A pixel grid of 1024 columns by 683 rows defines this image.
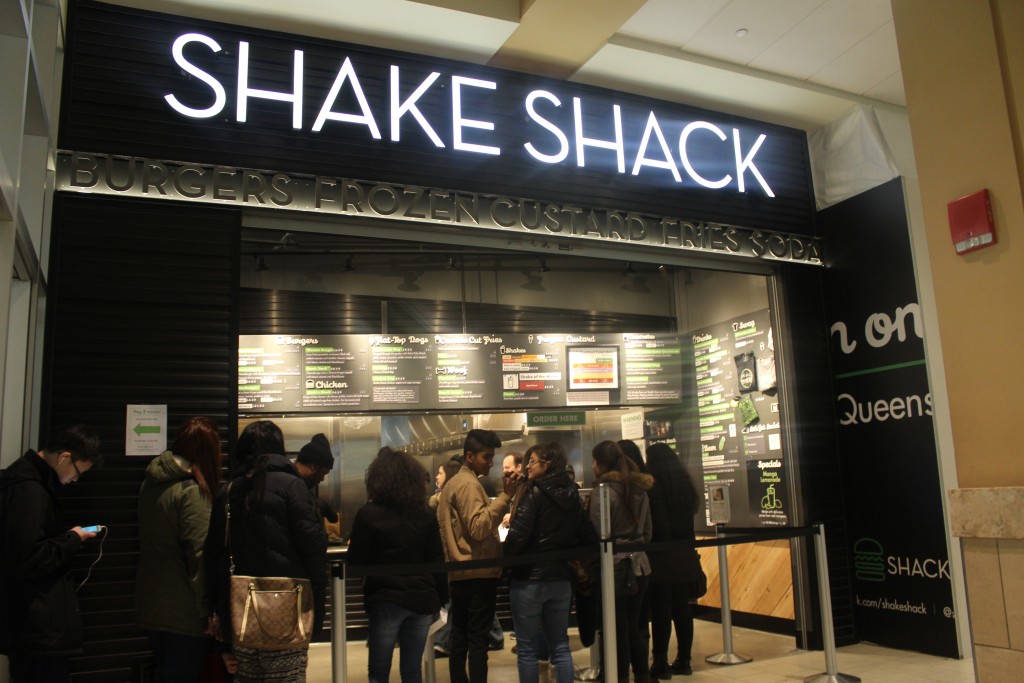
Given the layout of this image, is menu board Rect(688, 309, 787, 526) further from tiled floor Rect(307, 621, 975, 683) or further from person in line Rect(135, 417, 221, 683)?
person in line Rect(135, 417, 221, 683)

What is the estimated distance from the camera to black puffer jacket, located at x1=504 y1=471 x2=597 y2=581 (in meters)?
3.90

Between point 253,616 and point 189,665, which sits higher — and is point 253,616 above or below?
above

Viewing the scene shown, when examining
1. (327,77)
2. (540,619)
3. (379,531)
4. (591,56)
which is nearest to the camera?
(379,531)

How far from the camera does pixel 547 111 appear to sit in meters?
5.25

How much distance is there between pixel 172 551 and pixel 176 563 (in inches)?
1.9

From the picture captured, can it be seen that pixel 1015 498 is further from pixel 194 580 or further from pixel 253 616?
pixel 194 580

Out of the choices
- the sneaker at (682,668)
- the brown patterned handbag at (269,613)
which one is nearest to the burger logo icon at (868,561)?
the sneaker at (682,668)

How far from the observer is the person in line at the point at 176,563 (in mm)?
3115

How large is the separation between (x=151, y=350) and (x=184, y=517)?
1.20 meters

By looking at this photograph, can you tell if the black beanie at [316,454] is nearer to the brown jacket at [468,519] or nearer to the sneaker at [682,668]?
the brown jacket at [468,519]

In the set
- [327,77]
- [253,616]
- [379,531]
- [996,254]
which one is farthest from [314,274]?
[996,254]

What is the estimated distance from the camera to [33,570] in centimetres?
265

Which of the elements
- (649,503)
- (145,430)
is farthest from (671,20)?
(145,430)

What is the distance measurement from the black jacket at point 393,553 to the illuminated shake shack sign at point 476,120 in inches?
89.2
